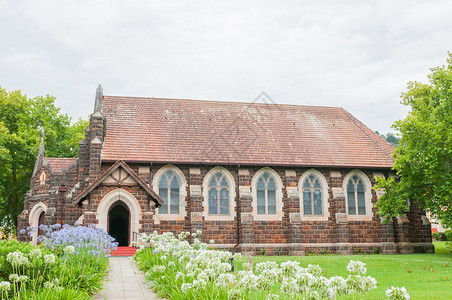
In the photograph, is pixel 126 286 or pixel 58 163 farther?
pixel 58 163

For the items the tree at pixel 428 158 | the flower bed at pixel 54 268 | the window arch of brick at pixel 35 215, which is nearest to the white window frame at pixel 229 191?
the tree at pixel 428 158

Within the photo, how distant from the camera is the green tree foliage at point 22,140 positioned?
31656 mm

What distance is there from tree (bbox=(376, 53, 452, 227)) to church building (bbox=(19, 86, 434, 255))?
2.92 metres

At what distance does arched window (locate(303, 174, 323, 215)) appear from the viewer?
24.2 meters

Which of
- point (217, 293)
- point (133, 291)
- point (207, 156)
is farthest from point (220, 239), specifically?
point (217, 293)

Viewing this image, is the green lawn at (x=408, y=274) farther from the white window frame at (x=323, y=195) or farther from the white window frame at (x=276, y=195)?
the white window frame at (x=323, y=195)

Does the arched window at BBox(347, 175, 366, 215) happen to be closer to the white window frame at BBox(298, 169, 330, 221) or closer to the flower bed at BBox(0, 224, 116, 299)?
the white window frame at BBox(298, 169, 330, 221)

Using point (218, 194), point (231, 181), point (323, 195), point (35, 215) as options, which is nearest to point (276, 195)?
point (231, 181)

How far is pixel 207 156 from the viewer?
2348 centimetres

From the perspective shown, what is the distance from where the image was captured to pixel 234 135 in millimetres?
25391

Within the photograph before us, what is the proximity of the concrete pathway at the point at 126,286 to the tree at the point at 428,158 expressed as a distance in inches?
557

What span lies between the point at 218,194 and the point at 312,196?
18.0ft

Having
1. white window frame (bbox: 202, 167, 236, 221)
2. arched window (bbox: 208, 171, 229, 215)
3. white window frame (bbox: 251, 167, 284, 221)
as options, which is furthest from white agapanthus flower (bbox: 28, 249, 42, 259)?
white window frame (bbox: 251, 167, 284, 221)

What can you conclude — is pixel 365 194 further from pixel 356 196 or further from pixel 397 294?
pixel 397 294
